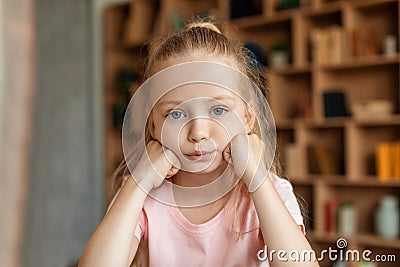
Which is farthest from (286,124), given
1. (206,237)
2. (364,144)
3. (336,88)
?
(206,237)

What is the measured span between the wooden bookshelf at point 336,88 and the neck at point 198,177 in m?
2.11

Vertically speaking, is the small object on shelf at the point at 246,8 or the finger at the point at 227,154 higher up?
the small object on shelf at the point at 246,8

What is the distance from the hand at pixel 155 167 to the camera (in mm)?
786

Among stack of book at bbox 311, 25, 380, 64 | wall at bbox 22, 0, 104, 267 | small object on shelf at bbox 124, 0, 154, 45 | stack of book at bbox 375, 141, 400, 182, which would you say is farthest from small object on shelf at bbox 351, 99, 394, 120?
wall at bbox 22, 0, 104, 267

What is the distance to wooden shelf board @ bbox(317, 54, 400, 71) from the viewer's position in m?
2.75

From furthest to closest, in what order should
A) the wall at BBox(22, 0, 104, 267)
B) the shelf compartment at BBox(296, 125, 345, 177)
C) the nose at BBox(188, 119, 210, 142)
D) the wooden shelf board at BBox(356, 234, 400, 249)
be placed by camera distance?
the wall at BBox(22, 0, 104, 267)
the shelf compartment at BBox(296, 125, 345, 177)
the wooden shelf board at BBox(356, 234, 400, 249)
the nose at BBox(188, 119, 210, 142)

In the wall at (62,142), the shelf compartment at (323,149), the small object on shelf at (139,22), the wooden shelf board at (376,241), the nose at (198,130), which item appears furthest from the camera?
the small object on shelf at (139,22)

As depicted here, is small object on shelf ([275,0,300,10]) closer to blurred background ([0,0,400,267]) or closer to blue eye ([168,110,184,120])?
blurred background ([0,0,400,267])

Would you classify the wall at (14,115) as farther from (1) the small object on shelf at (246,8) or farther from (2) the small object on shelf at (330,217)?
(2) the small object on shelf at (330,217)

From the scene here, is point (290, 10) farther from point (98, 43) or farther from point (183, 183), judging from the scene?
point (183, 183)

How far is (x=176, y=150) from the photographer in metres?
0.78

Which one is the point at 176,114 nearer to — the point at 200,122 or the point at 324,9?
the point at 200,122

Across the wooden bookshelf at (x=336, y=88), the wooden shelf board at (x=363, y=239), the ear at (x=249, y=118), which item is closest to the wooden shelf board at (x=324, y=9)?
the wooden bookshelf at (x=336, y=88)

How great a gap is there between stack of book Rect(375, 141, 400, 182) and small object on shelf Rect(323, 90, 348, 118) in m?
0.29
